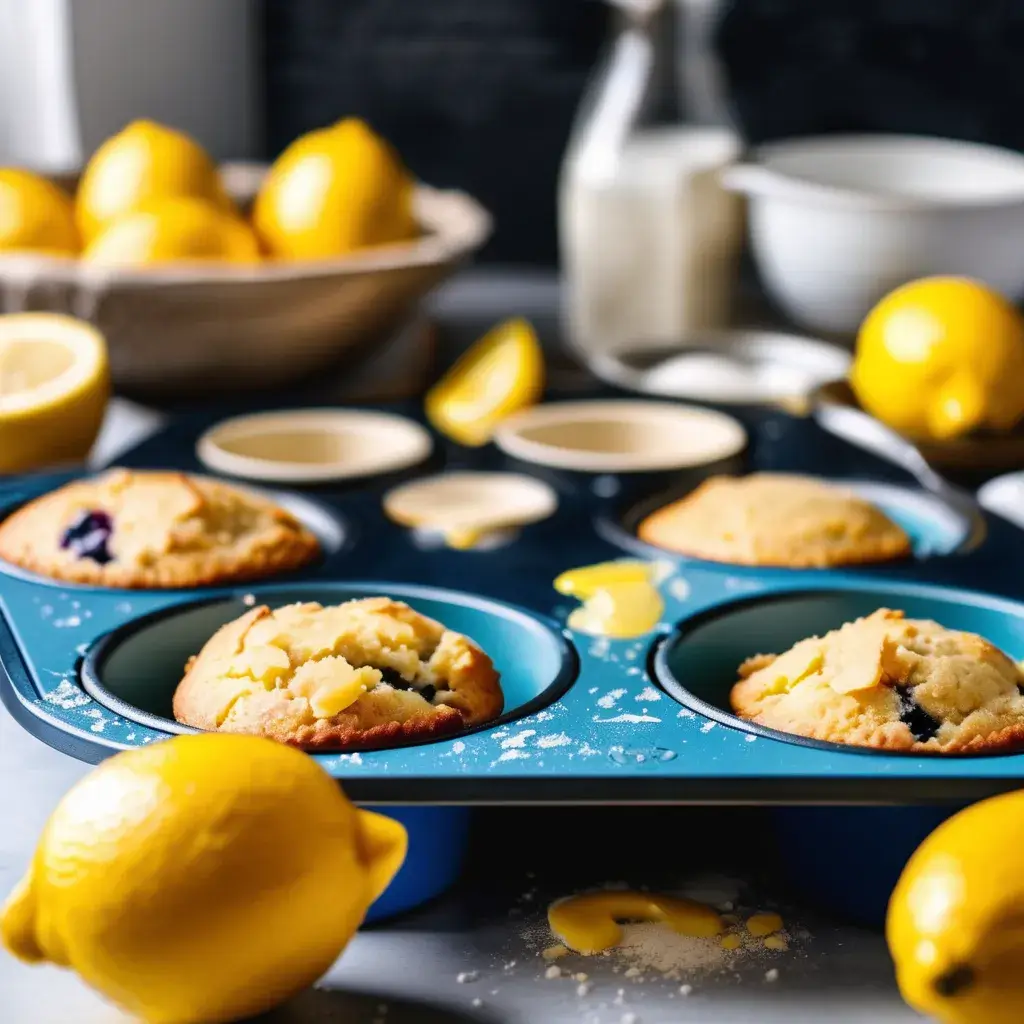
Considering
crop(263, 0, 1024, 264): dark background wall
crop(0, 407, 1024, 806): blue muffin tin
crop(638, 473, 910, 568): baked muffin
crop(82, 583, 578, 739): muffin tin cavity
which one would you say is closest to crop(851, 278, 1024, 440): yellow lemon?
crop(0, 407, 1024, 806): blue muffin tin

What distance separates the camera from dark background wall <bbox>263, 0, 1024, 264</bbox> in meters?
2.53

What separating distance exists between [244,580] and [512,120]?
60.4 inches

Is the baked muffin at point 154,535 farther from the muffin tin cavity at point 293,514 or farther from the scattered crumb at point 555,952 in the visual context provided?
the scattered crumb at point 555,952

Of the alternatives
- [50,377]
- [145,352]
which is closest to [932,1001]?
[50,377]

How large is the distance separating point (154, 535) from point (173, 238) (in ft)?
1.91

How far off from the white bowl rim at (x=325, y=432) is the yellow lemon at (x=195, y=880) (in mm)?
657

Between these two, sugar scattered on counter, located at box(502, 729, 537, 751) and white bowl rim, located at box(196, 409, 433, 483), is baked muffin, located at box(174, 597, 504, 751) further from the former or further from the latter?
white bowl rim, located at box(196, 409, 433, 483)

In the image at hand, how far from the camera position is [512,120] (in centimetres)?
265

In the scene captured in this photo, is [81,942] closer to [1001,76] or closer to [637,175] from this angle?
[637,175]

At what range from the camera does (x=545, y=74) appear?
8.62ft

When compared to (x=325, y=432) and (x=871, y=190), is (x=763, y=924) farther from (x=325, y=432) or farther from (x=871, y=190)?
(x=871, y=190)

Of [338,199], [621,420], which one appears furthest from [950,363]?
[338,199]

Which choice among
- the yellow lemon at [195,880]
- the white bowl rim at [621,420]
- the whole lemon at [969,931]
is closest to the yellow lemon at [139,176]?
the white bowl rim at [621,420]

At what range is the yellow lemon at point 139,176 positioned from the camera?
6.19 ft
